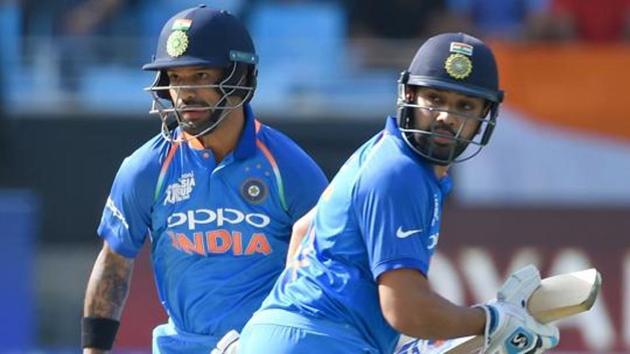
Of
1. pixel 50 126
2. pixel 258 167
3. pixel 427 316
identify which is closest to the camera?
pixel 427 316

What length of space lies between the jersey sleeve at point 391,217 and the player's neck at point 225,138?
112cm

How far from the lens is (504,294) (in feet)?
17.1

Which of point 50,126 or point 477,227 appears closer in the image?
point 477,227

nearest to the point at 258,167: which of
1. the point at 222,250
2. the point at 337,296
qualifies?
the point at 222,250

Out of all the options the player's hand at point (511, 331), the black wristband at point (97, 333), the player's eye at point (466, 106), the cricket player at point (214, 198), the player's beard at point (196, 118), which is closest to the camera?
the player's hand at point (511, 331)

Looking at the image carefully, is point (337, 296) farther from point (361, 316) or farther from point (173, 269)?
point (173, 269)

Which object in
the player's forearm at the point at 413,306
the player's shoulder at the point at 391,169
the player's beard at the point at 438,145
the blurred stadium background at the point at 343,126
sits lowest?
the blurred stadium background at the point at 343,126

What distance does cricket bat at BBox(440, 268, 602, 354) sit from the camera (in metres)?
5.26

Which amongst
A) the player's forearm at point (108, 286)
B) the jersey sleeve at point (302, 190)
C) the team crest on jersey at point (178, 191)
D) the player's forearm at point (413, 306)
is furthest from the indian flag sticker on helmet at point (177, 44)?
the player's forearm at point (413, 306)

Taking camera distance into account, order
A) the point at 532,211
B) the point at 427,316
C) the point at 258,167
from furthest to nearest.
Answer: the point at 532,211, the point at 258,167, the point at 427,316

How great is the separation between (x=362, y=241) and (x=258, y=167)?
3.37ft

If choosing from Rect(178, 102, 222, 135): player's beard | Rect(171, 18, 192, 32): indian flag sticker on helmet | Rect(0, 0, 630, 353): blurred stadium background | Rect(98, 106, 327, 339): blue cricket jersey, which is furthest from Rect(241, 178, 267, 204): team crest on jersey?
Rect(0, 0, 630, 353): blurred stadium background

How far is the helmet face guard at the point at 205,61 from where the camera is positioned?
5906mm

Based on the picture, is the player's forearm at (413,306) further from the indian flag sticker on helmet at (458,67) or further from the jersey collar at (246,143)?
the jersey collar at (246,143)
